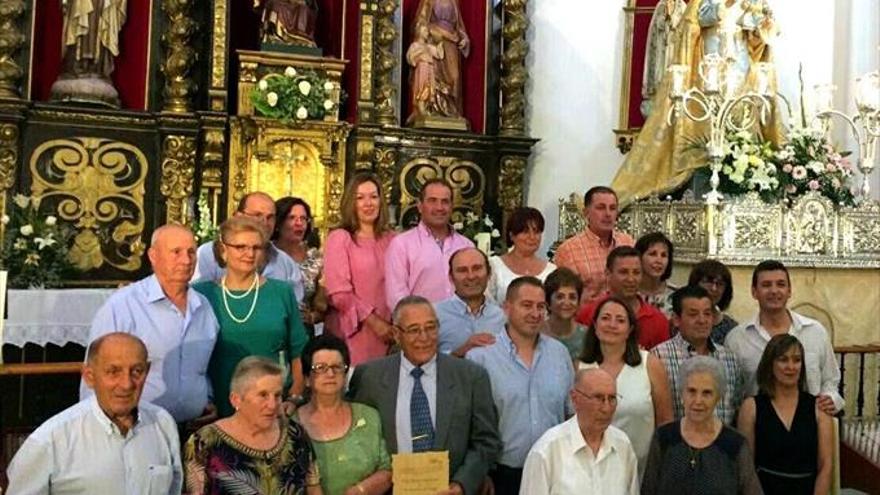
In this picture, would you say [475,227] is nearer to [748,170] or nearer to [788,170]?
[748,170]

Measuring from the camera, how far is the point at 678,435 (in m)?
3.88

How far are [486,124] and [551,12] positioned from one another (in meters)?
1.27

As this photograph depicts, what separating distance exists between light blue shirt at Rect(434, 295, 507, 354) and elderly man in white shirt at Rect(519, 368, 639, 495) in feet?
2.77

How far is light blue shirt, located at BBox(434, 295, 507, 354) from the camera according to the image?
4.53 meters

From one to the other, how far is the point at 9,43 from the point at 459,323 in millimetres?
5230

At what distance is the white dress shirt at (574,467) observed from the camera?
370 centimetres

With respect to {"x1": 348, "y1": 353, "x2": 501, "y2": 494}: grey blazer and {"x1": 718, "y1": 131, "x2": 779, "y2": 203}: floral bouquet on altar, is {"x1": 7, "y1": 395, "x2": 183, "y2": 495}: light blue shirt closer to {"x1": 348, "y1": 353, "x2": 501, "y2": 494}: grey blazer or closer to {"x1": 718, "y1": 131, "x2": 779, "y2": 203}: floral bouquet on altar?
{"x1": 348, "y1": 353, "x2": 501, "y2": 494}: grey blazer

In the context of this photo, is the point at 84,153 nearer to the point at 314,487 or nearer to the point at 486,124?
the point at 486,124

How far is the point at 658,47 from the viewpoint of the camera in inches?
385

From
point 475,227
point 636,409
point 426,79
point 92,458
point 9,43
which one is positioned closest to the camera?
point 92,458

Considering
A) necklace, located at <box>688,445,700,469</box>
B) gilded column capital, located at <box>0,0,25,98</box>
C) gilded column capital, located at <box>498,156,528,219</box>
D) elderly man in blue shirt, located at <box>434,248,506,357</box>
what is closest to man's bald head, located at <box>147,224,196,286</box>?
elderly man in blue shirt, located at <box>434,248,506,357</box>

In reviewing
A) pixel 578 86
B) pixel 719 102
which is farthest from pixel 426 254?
pixel 578 86

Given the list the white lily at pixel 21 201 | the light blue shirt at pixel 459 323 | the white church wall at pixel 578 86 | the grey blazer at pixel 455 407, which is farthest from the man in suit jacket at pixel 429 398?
the white church wall at pixel 578 86

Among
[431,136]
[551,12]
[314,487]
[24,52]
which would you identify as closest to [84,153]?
[24,52]
